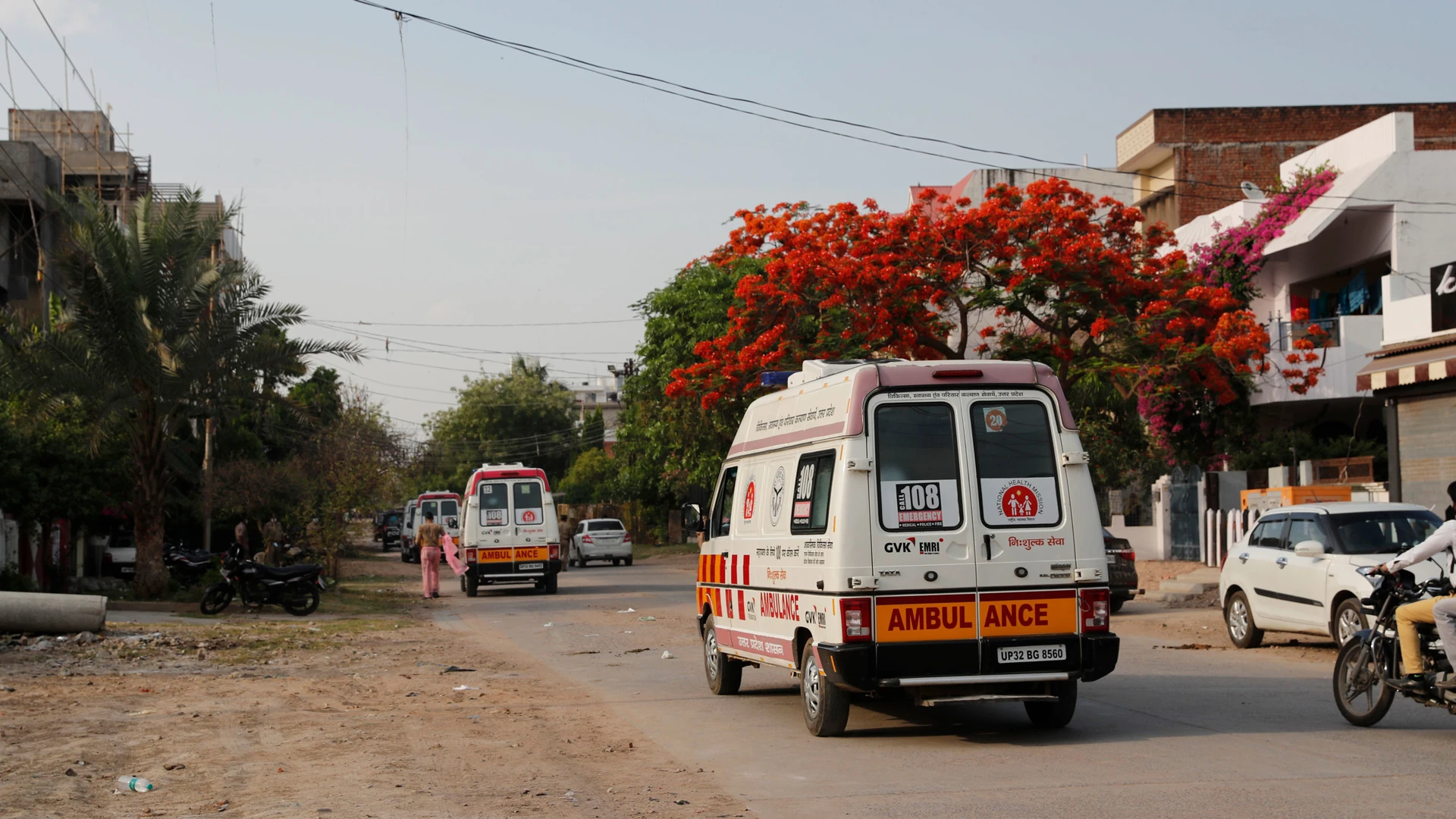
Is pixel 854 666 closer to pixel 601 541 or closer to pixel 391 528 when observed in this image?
pixel 601 541

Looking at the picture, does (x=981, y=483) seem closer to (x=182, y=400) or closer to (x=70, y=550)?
(x=182, y=400)

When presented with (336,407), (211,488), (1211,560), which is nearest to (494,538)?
(211,488)

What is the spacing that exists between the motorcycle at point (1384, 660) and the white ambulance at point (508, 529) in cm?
2072

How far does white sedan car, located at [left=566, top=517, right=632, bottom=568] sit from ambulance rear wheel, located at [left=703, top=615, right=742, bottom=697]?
109 feet

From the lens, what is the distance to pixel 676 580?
35.0 meters

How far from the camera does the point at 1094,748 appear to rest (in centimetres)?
918

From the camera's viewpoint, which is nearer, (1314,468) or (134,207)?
(134,207)

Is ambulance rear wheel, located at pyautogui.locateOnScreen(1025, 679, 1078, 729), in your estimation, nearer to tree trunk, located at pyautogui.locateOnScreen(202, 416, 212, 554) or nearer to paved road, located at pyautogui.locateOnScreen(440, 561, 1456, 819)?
paved road, located at pyautogui.locateOnScreen(440, 561, 1456, 819)

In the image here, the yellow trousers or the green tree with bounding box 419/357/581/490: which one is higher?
the green tree with bounding box 419/357/581/490

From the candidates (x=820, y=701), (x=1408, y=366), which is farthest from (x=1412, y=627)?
(x=1408, y=366)

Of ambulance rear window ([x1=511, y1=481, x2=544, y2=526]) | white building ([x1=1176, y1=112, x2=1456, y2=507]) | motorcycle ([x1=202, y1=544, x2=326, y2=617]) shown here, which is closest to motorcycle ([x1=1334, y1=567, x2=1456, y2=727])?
white building ([x1=1176, y1=112, x2=1456, y2=507])

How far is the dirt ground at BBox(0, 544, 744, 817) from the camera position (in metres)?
7.86

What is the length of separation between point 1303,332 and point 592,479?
48.9m

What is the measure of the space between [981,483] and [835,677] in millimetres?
1656
